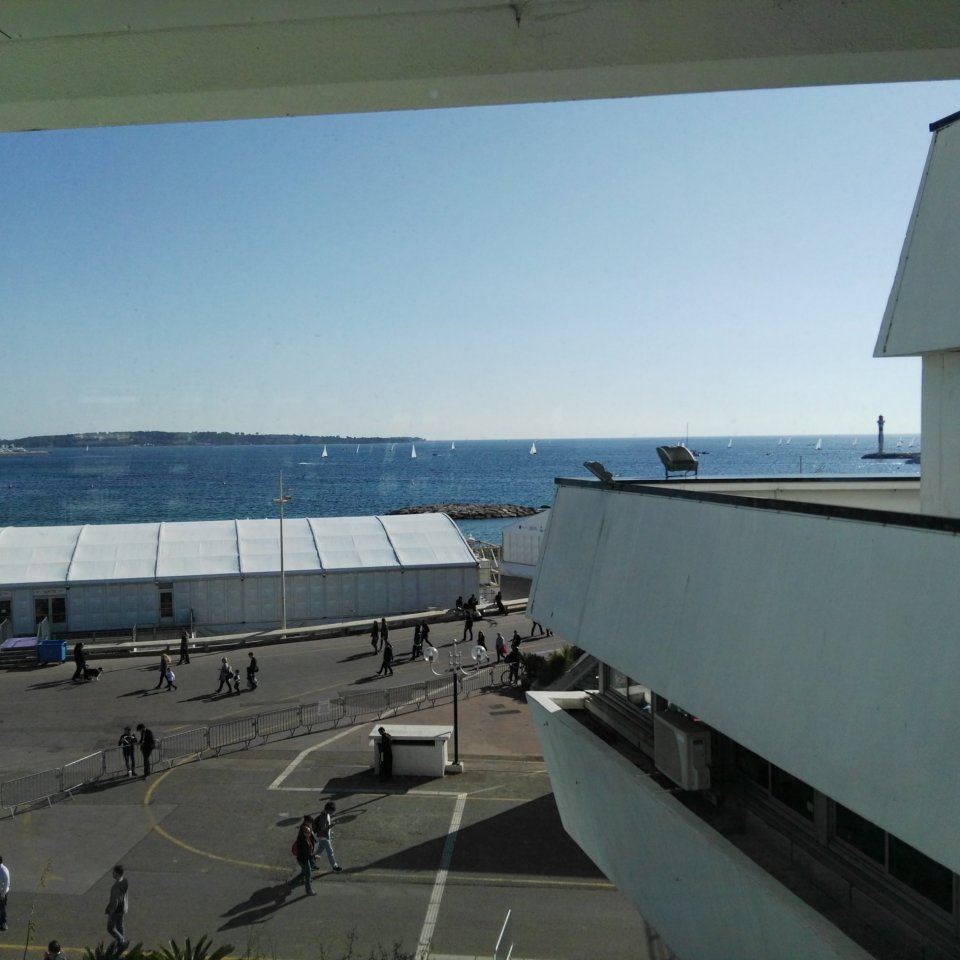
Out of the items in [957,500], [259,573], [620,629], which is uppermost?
[957,500]

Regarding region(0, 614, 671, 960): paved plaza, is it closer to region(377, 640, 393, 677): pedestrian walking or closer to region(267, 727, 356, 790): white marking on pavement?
region(267, 727, 356, 790): white marking on pavement

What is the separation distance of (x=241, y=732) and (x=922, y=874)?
15.6 meters

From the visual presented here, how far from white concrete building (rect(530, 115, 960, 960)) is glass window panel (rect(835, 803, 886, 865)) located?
0.02 meters

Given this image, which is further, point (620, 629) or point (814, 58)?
point (620, 629)

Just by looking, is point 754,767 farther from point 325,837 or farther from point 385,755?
point 385,755

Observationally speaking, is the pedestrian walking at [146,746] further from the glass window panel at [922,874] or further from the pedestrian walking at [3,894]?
the glass window panel at [922,874]

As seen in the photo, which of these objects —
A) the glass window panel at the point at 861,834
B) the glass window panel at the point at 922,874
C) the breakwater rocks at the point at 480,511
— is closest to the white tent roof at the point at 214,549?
the glass window panel at the point at 861,834

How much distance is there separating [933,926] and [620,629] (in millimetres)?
3440

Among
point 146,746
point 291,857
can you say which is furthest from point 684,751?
point 146,746

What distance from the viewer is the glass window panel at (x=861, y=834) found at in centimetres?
623

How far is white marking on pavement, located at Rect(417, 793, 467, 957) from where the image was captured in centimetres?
1045

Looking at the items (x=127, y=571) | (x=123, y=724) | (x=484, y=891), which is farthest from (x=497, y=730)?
(x=127, y=571)

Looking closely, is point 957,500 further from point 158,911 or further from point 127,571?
point 127,571

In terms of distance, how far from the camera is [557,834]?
1375 centimetres
